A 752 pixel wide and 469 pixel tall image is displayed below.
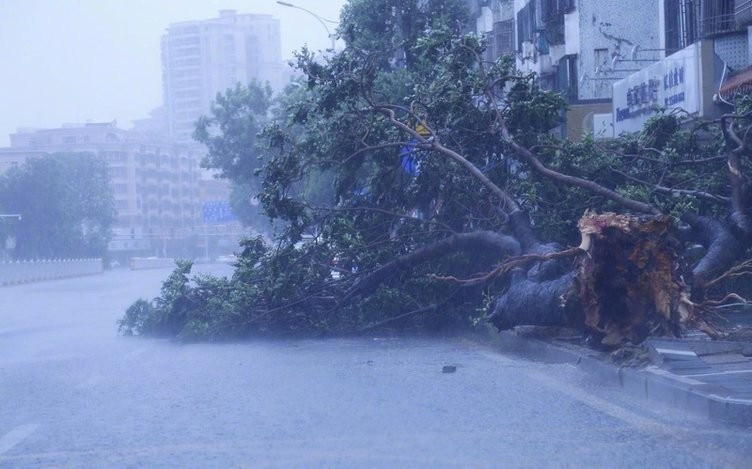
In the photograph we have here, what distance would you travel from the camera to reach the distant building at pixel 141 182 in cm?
9625

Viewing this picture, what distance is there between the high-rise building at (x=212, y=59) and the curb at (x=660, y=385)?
15650 centimetres

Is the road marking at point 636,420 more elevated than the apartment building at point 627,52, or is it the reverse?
the apartment building at point 627,52

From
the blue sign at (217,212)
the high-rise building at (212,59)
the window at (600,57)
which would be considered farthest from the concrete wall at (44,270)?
the high-rise building at (212,59)

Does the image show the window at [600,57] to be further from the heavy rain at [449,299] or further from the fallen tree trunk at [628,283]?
the fallen tree trunk at [628,283]

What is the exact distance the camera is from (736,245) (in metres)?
13.0

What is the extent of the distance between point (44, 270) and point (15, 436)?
54.4m

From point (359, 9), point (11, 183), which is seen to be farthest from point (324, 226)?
point (11, 183)

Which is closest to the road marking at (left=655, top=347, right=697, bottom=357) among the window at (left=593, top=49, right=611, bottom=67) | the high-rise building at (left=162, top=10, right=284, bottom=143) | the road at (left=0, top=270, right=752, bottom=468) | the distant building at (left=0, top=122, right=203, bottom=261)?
the road at (left=0, top=270, right=752, bottom=468)

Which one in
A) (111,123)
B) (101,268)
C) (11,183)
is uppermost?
(111,123)

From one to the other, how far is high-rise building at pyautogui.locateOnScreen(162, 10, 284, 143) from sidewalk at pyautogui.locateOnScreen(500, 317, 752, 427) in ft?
516

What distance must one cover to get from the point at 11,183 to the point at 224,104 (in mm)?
23507

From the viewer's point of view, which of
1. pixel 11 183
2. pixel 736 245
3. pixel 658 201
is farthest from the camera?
pixel 11 183

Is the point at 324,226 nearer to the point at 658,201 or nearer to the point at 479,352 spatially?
the point at 479,352

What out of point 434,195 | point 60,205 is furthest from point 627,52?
point 60,205
